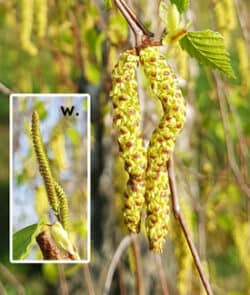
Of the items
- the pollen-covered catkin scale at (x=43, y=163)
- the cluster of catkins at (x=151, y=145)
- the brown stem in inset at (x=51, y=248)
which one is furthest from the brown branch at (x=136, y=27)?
the brown stem in inset at (x=51, y=248)

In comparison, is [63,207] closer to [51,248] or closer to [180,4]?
[51,248]

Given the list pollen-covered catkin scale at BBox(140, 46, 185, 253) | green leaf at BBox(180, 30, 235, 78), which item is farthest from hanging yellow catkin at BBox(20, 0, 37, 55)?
pollen-covered catkin scale at BBox(140, 46, 185, 253)

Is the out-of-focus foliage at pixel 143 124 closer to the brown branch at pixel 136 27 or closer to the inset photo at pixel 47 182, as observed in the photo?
the inset photo at pixel 47 182

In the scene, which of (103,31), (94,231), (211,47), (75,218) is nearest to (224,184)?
(94,231)

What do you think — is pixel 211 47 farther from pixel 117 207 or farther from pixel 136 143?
pixel 117 207

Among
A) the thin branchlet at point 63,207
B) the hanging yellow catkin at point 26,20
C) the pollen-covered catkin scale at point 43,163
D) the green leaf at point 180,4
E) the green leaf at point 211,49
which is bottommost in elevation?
the thin branchlet at point 63,207

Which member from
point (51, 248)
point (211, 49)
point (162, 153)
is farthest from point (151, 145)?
point (51, 248)

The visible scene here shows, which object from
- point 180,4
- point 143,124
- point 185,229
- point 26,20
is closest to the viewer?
point 185,229
